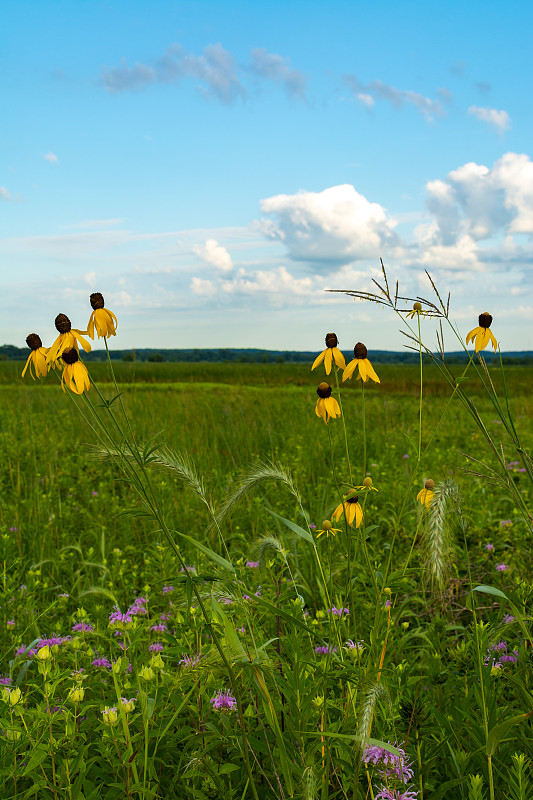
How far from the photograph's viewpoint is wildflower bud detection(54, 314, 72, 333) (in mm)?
1815

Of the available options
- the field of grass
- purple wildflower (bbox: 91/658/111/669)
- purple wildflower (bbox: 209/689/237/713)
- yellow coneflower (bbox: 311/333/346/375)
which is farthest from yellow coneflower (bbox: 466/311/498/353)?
purple wildflower (bbox: 91/658/111/669)

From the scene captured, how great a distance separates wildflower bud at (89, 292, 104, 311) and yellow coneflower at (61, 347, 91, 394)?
186 millimetres

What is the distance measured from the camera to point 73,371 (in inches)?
68.6

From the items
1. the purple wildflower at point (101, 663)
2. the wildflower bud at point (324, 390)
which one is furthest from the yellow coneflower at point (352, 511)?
the purple wildflower at point (101, 663)

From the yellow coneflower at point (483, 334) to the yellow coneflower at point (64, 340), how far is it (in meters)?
1.45

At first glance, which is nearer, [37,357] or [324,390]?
[37,357]

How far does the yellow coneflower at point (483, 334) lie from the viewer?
219 cm

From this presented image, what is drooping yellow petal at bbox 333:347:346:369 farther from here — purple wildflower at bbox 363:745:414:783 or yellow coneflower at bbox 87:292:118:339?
purple wildflower at bbox 363:745:414:783

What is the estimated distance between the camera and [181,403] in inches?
432

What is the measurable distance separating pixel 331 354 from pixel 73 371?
0.95 metres

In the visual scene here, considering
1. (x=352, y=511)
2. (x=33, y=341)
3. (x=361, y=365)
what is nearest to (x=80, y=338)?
(x=33, y=341)

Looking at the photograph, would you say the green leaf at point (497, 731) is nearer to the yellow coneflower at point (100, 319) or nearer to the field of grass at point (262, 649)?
the field of grass at point (262, 649)

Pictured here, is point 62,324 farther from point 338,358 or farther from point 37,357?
point 338,358

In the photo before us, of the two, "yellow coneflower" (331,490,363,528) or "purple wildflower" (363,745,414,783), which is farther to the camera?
"yellow coneflower" (331,490,363,528)
